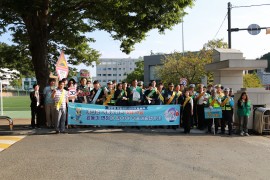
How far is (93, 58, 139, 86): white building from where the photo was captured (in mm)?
146625

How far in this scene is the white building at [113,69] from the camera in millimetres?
146625

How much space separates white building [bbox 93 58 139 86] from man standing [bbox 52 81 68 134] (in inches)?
5186

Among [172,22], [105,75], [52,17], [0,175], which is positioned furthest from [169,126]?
[105,75]

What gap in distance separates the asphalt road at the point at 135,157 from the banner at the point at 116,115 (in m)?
1.32

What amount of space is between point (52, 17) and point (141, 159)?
9.50 metres

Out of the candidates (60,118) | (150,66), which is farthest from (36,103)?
(150,66)

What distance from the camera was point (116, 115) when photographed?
1305 centimetres

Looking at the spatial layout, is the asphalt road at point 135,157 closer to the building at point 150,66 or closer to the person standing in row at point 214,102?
the person standing in row at point 214,102

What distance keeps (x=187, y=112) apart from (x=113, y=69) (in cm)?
13974

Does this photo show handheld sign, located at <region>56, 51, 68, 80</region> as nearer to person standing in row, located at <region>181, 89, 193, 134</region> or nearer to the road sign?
person standing in row, located at <region>181, 89, 193, 134</region>

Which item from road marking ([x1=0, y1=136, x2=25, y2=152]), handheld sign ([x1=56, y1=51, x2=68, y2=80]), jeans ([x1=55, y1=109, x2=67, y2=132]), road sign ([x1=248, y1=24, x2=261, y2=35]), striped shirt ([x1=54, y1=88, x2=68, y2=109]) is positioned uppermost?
road sign ([x1=248, y1=24, x2=261, y2=35])

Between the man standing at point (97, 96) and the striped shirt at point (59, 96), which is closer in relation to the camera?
the striped shirt at point (59, 96)

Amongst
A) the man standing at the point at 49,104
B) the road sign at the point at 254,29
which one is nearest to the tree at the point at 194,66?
the road sign at the point at 254,29

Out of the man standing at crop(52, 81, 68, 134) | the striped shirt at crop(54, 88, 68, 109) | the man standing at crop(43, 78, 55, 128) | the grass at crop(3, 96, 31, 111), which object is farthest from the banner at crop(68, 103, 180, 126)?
the grass at crop(3, 96, 31, 111)
